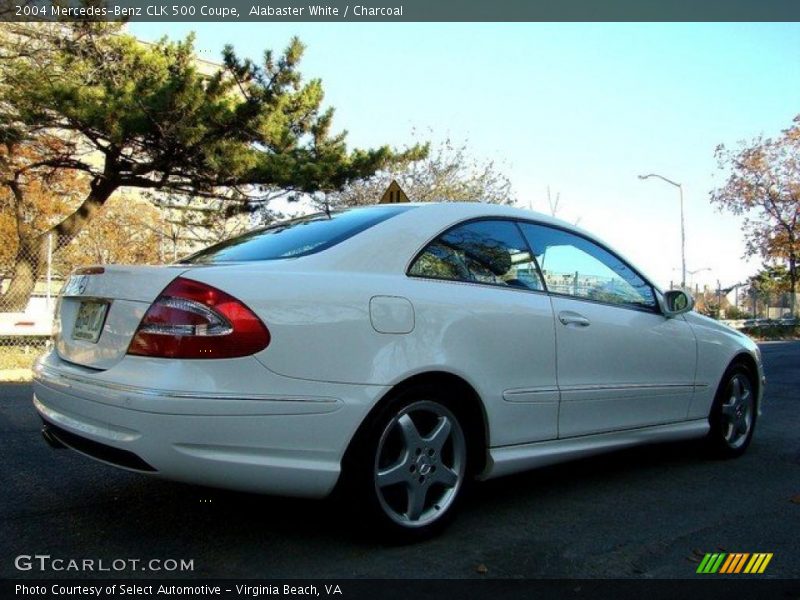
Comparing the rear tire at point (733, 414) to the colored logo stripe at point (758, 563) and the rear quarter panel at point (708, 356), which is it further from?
the colored logo stripe at point (758, 563)

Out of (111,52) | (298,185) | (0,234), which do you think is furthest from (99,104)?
(0,234)

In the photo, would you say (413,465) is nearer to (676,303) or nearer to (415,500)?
(415,500)

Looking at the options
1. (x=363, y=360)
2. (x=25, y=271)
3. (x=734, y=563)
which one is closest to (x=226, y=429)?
(x=363, y=360)

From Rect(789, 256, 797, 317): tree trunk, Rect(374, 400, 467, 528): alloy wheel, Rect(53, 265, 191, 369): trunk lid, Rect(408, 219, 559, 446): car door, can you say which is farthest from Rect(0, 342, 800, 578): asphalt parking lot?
Rect(789, 256, 797, 317): tree trunk

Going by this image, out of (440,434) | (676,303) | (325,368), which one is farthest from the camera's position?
(676,303)

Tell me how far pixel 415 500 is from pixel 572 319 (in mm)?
1351

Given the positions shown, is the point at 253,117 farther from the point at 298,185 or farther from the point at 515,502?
the point at 515,502

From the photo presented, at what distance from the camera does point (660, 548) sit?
316cm

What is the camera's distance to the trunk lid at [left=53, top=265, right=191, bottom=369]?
9.16ft

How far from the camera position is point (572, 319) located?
3.80 m

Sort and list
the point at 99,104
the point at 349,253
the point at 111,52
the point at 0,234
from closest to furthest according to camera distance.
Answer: the point at 349,253
the point at 99,104
the point at 111,52
the point at 0,234

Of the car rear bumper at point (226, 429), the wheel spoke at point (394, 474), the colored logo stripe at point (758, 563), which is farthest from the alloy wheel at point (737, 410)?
the car rear bumper at point (226, 429)

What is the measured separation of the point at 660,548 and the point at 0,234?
3006 cm

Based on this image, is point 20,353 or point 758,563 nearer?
point 758,563
